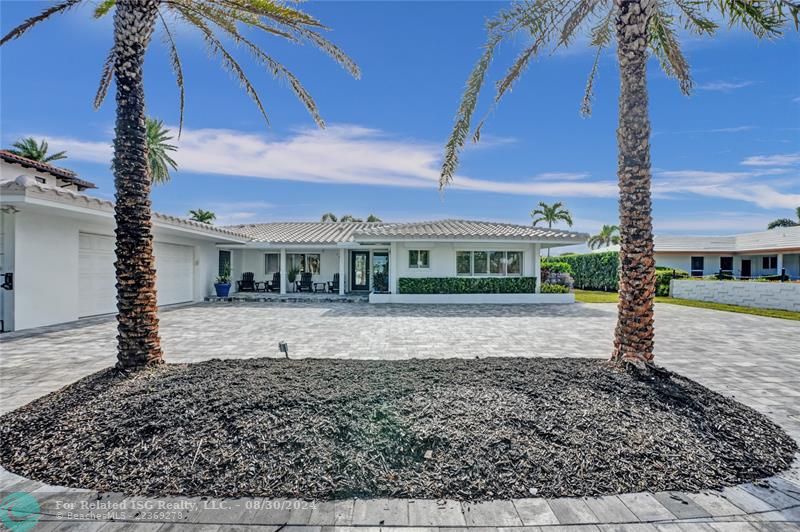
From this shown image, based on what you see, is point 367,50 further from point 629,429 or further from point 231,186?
point 231,186

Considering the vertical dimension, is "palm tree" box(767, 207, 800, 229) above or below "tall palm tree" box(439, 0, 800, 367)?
above

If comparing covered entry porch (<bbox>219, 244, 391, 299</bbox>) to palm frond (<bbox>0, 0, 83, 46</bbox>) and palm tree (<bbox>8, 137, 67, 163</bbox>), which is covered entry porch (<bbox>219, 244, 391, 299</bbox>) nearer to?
palm frond (<bbox>0, 0, 83, 46</bbox>)

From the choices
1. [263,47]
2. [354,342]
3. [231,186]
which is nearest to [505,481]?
[354,342]

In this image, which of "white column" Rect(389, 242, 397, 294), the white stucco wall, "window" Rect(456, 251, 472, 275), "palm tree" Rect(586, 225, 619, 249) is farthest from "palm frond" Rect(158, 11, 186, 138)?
"palm tree" Rect(586, 225, 619, 249)

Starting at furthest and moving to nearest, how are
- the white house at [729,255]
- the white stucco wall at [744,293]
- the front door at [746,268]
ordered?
the front door at [746,268], the white house at [729,255], the white stucco wall at [744,293]

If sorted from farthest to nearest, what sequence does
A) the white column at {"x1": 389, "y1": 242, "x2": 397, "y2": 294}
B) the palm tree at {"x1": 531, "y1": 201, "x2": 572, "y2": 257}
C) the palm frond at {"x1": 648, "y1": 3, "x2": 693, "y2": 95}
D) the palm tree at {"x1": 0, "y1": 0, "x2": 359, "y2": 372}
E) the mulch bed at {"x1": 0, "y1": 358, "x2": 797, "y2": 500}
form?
1. the palm tree at {"x1": 531, "y1": 201, "x2": 572, "y2": 257}
2. the white column at {"x1": 389, "y1": 242, "x2": 397, "y2": 294}
3. the palm frond at {"x1": 648, "y1": 3, "x2": 693, "y2": 95}
4. the palm tree at {"x1": 0, "y1": 0, "x2": 359, "y2": 372}
5. the mulch bed at {"x1": 0, "y1": 358, "x2": 797, "y2": 500}

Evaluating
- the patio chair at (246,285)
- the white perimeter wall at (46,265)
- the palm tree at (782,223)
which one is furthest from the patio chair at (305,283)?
the palm tree at (782,223)

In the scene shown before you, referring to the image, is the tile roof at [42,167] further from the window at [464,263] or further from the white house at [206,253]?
the window at [464,263]

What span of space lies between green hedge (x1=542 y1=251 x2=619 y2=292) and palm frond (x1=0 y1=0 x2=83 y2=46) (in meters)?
26.1

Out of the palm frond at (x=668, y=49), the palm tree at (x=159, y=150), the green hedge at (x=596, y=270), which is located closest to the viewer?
the palm frond at (x=668, y=49)

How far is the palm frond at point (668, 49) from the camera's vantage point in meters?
6.82

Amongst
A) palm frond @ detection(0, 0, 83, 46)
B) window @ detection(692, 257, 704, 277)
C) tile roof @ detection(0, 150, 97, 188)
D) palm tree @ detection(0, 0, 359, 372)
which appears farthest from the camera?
window @ detection(692, 257, 704, 277)

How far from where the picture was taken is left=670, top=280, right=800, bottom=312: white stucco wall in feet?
50.1

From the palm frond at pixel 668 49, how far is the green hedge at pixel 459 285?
11323 mm
